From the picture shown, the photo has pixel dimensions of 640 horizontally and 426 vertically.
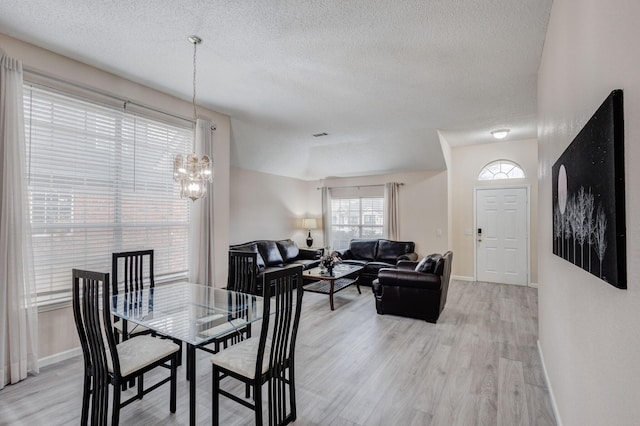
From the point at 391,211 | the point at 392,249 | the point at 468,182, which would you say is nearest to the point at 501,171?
the point at 468,182

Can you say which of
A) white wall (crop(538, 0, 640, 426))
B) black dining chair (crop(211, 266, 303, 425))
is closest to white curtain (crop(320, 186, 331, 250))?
white wall (crop(538, 0, 640, 426))

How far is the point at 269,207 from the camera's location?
278 inches

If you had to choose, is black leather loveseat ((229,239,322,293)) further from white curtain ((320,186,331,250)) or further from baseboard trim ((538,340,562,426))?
baseboard trim ((538,340,562,426))

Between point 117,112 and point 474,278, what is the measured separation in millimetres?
6829

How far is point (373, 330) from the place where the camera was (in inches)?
151

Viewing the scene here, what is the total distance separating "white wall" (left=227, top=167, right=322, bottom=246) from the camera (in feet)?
20.4

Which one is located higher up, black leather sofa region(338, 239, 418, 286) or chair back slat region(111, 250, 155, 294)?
chair back slat region(111, 250, 155, 294)

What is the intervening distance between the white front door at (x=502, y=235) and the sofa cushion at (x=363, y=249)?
2178 mm

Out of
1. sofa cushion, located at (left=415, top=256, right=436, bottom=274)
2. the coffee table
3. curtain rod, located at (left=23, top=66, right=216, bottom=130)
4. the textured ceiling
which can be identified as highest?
the textured ceiling

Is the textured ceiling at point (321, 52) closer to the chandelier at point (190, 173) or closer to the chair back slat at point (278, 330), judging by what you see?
the chandelier at point (190, 173)

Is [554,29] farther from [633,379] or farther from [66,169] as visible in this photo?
[66,169]

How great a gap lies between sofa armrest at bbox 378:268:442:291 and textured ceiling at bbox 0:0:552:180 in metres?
2.29

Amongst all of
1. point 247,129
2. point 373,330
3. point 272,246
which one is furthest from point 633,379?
point 272,246

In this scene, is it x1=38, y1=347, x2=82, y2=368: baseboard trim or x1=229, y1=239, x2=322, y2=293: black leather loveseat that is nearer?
x1=38, y1=347, x2=82, y2=368: baseboard trim
